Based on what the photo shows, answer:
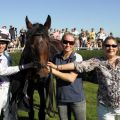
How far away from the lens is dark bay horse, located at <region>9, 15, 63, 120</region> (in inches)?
233

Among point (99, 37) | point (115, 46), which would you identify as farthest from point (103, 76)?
point (99, 37)

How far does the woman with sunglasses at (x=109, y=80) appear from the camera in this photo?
498 centimetres

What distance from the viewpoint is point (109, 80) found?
5.01 m

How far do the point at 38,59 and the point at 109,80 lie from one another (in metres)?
1.42

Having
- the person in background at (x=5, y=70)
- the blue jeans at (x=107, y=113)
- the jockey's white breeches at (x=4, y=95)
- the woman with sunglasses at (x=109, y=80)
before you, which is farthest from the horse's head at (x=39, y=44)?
the blue jeans at (x=107, y=113)

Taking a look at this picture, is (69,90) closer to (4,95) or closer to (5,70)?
(5,70)

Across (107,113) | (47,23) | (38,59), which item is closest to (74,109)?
(107,113)

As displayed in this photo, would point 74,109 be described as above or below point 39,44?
below

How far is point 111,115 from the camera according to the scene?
503cm

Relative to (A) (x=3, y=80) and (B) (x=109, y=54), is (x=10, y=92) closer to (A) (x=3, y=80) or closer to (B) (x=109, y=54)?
(A) (x=3, y=80)

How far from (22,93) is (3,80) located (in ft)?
2.71

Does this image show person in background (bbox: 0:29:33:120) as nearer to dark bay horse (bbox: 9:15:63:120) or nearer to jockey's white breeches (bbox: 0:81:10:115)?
jockey's white breeches (bbox: 0:81:10:115)

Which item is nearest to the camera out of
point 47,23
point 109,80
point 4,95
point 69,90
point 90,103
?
point 109,80

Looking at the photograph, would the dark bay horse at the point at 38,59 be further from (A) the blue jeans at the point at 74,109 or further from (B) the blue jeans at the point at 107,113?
(B) the blue jeans at the point at 107,113
